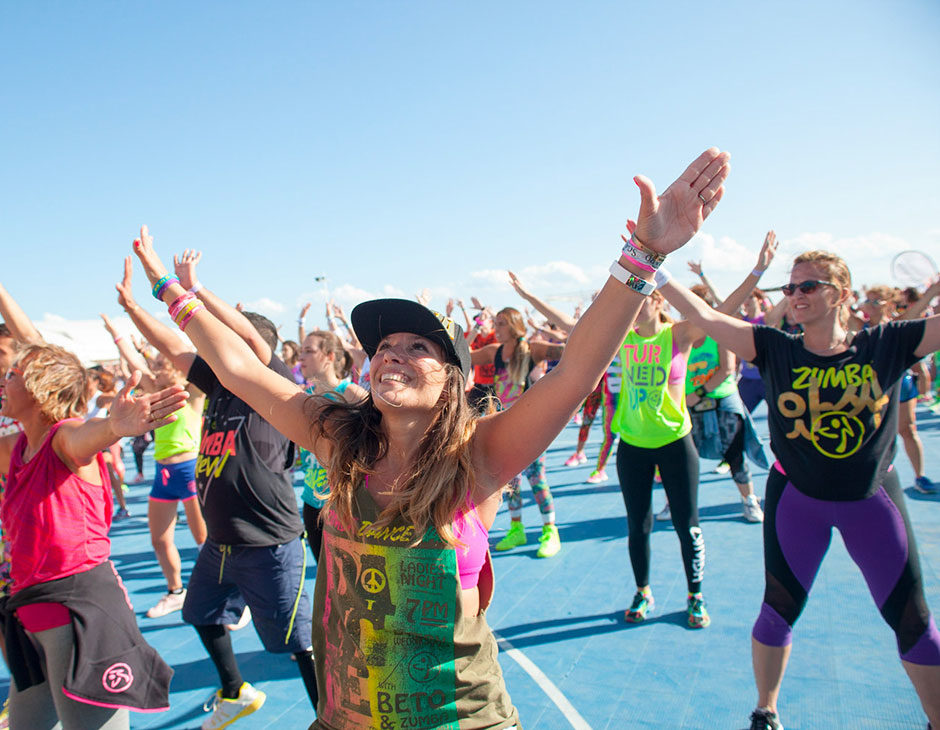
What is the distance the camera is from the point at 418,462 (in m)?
1.81

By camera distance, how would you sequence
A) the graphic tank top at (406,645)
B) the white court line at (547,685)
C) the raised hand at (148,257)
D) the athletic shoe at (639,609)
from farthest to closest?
the athletic shoe at (639,609)
the white court line at (547,685)
the raised hand at (148,257)
the graphic tank top at (406,645)

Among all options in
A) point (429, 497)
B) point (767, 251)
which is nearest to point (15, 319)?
point (429, 497)

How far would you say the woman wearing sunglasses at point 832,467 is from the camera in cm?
262

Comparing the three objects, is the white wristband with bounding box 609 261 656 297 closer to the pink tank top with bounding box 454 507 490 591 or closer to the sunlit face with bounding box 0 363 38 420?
the pink tank top with bounding box 454 507 490 591

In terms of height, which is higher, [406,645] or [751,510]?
[406,645]

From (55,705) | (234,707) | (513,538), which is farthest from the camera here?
(513,538)

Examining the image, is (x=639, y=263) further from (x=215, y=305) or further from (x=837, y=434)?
(x=215, y=305)

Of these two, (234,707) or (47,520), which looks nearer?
(47,520)

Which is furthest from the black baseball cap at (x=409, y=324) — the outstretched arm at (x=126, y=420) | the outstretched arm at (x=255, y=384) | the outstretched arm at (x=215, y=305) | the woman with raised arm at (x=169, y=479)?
the woman with raised arm at (x=169, y=479)

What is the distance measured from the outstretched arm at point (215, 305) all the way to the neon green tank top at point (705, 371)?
4.36 metres

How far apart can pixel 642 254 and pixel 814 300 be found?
177cm

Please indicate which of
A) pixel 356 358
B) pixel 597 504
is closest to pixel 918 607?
pixel 597 504

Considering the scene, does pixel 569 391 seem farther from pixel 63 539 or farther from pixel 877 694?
pixel 877 694

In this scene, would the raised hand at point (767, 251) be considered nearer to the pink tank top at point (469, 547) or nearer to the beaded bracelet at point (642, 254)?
the beaded bracelet at point (642, 254)
